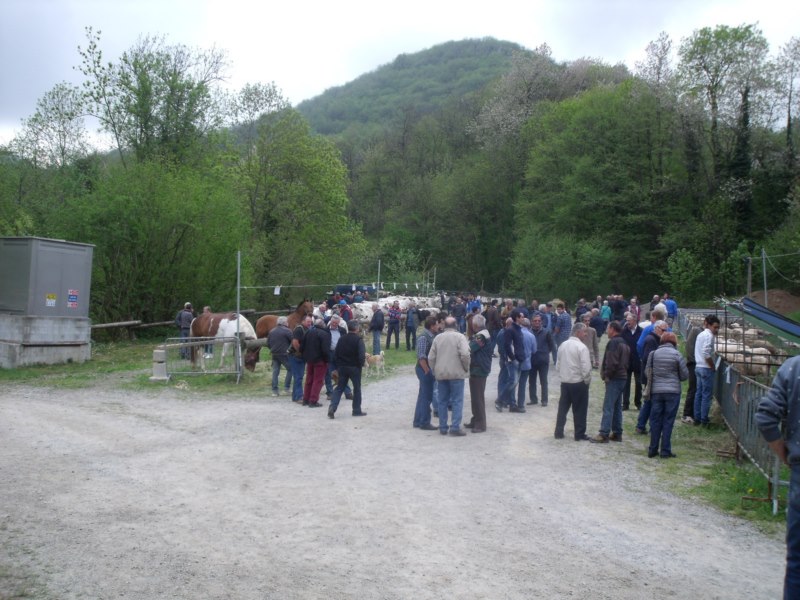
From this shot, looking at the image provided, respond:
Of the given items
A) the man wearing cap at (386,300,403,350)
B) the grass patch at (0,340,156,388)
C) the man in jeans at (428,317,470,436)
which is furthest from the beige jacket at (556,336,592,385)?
the man wearing cap at (386,300,403,350)

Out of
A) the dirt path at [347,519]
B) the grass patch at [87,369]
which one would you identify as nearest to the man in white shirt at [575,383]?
the dirt path at [347,519]

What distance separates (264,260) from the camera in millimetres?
39312

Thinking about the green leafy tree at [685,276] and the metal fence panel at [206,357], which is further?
the green leafy tree at [685,276]

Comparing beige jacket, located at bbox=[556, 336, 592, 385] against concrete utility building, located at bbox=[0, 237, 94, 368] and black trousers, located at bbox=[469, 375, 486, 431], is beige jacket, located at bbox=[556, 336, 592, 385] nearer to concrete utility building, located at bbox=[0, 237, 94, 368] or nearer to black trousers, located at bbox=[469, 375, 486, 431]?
black trousers, located at bbox=[469, 375, 486, 431]

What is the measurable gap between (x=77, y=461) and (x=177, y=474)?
151 centimetres

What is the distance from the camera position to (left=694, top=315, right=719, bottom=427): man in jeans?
12195 millimetres

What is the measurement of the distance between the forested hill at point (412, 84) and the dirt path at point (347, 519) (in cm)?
7812

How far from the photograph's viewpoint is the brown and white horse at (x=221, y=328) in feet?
56.5

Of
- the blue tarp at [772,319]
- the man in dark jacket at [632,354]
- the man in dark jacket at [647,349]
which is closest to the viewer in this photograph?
the blue tarp at [772,319]

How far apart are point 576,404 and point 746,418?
2.63 metres

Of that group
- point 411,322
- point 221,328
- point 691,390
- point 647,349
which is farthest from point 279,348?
point 411,322

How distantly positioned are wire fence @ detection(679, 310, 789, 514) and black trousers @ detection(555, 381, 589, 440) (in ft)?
7.11

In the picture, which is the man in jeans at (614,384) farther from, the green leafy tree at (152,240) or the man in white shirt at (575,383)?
the green leafy tree at (152,240)

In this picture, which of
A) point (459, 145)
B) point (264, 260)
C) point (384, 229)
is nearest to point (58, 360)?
point (264, 260)
